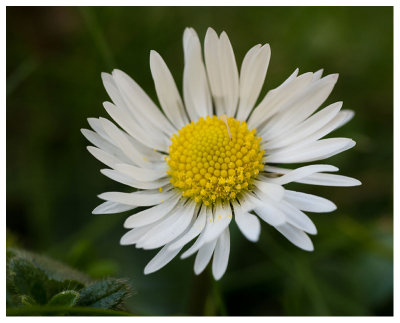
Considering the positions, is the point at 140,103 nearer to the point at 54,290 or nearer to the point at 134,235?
the point at 134,235

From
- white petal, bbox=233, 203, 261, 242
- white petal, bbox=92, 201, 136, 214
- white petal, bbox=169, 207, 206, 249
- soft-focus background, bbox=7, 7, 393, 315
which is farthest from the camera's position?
soft-focus background, bbox=7, 7, 393, 315

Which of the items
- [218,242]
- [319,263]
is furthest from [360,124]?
[218,242]

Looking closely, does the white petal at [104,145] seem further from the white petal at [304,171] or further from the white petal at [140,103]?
the white petal at [304,171]

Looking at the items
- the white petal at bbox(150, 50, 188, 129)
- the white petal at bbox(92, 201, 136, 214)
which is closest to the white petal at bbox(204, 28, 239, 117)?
the white petal at bbox(150, 50, 188, 129)

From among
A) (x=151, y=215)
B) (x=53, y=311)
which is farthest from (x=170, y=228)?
(x=53, y=311)

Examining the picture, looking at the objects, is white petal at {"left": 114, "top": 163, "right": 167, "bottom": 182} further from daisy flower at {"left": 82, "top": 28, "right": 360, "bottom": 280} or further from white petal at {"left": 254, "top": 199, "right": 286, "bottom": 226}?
white petal at {"left": 254, "top": 199, "right": 286, "bottom": 226}

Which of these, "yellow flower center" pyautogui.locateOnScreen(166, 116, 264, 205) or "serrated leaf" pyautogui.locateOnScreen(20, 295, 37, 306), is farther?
"yellow flower center" pyautogui.locateOnScreen(166, 116, 264, 205)
